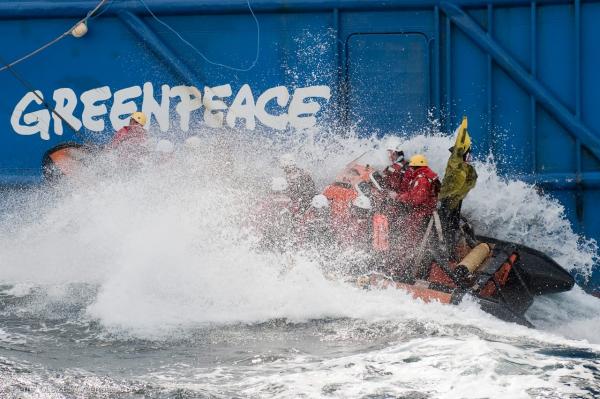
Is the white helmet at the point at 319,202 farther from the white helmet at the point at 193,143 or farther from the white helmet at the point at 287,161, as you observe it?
the white helmet at the point at 193,143

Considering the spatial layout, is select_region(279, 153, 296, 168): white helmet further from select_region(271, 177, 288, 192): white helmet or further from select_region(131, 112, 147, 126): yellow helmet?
select_region(131, 112, 147, 126): yellow helmet

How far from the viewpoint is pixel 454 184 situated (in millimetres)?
9547

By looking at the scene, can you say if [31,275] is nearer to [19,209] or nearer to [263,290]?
[19,209]

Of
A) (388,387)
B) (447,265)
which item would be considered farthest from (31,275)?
(388,387)

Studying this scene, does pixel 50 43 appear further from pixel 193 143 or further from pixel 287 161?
pixel 287 161

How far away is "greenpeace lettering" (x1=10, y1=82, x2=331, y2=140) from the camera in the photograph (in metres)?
10.9

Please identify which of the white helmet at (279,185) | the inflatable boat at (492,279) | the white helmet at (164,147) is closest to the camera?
the inflatable boat at (492,279)

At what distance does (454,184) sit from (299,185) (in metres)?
1.35

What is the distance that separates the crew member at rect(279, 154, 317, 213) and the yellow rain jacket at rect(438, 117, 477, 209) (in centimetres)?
114

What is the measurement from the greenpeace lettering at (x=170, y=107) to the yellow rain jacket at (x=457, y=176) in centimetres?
176


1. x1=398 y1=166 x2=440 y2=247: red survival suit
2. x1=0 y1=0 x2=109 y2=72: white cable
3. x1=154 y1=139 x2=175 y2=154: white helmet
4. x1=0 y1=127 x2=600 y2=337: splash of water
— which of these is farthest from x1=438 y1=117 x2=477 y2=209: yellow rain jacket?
x1=0 y1=0 x2=109 y2=72: white cable

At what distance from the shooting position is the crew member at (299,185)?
9.62 metres

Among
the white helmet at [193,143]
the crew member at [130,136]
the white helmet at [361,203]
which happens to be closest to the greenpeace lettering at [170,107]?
the white helmet at [193,143]

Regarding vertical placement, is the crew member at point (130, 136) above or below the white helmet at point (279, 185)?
above
